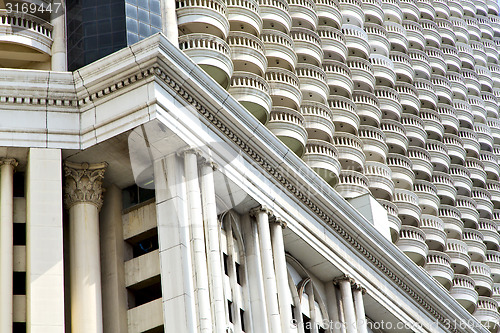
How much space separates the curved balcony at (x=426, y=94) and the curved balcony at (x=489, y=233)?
8.08 meters

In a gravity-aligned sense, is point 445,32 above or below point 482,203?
above

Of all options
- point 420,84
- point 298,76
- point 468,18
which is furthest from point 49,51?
point 468,18

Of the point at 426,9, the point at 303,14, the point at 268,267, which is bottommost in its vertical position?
the point at 268,267

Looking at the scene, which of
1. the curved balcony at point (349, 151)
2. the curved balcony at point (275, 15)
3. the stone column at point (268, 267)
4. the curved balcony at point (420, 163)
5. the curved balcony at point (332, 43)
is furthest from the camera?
the curved balcony at point (420, 163)

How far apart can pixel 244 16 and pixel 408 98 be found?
20.8 metres

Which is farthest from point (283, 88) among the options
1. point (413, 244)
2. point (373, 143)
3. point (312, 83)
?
point (413, 244)

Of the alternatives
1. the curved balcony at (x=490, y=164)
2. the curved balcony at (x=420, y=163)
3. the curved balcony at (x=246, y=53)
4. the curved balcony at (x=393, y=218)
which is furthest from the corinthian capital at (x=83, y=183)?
the curved balcony at (x=490, y=164)

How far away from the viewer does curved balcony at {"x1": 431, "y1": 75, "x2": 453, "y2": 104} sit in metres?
76.2

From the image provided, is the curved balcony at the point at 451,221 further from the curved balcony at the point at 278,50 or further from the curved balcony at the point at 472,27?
the curved balcony at the point at 472,27

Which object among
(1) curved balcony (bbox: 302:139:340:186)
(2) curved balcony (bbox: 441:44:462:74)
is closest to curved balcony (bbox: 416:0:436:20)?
(2) curved balcony (bbox: 441:44:462:74)

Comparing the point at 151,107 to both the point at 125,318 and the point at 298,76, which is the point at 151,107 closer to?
the point at 125,318

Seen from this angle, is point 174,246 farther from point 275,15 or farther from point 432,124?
point 432,124

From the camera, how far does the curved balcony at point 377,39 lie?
7006cm

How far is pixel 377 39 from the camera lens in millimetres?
70438
